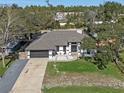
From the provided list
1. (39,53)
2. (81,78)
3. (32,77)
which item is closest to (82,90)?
(81,78)

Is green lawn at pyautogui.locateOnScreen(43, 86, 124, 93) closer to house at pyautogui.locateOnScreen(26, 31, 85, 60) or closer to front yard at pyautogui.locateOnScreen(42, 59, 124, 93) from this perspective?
front yard at pyautogui.locateOnScreen(42, 59, 124, 93)

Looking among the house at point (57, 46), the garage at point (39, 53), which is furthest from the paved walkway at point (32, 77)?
the house at point (57, 46)

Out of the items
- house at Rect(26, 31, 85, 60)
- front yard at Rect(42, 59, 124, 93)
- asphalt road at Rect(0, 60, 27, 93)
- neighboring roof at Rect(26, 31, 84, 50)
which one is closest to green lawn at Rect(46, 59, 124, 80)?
front yard at Rect(42, 59, 124, 93)

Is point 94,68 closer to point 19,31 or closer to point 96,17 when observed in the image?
A: point 19,31

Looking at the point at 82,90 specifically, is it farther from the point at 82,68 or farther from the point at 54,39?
the point at 54,39

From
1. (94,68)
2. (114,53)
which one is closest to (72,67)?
(94,68)
